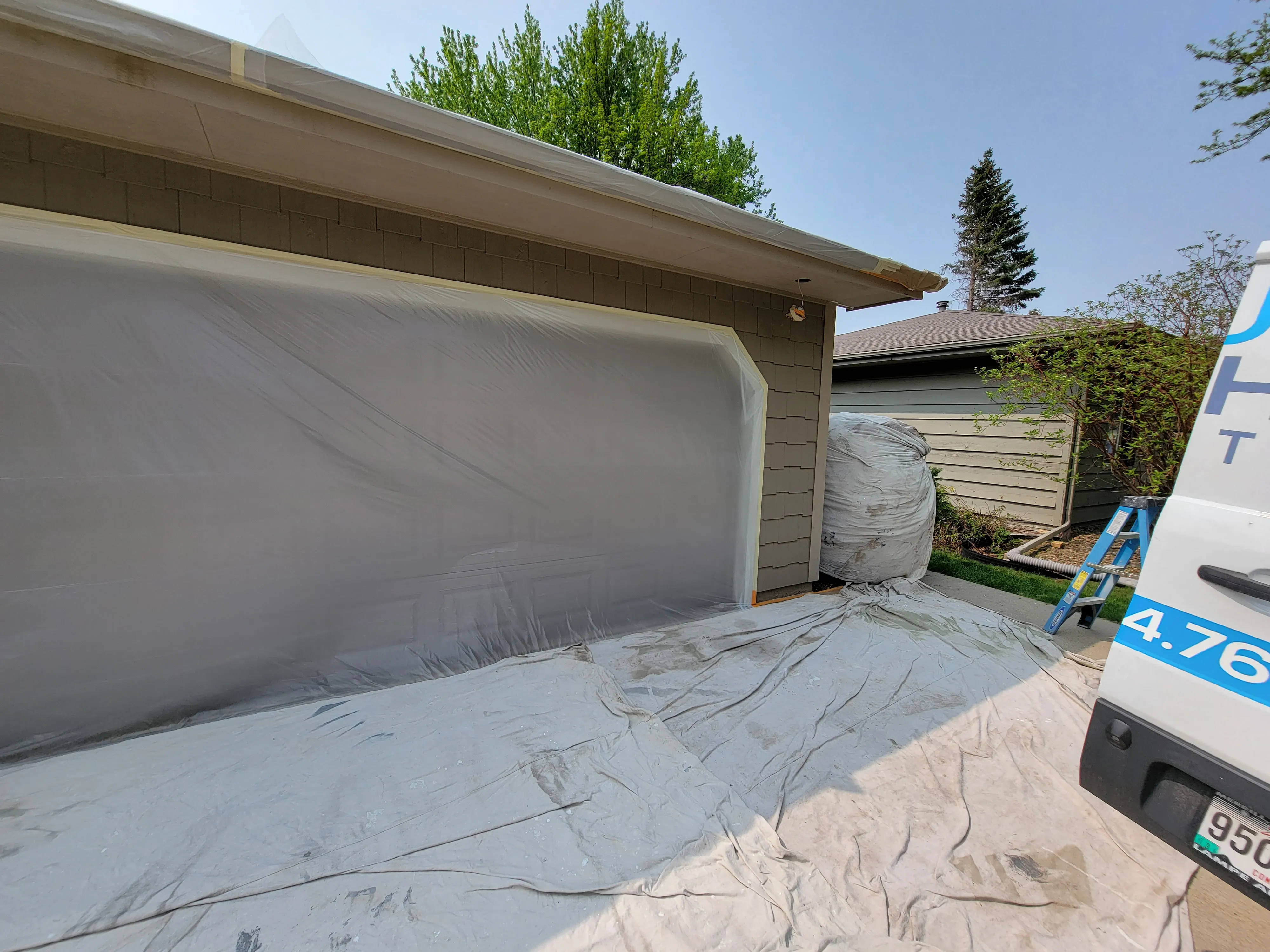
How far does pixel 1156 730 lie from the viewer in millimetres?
1193

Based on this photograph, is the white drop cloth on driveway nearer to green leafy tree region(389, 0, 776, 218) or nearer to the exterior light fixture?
the exterior light fixture

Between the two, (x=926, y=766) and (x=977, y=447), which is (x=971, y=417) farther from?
(x=926, y=766)

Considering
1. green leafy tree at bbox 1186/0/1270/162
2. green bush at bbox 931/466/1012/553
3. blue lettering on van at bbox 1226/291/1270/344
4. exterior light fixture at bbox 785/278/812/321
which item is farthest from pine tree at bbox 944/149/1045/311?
blue lettering on van at bbox 1226/291/1270/344

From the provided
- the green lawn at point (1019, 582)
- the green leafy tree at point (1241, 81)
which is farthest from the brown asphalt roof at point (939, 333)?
the green lawn at point (1019, 582)

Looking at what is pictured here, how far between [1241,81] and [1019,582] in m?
5.93

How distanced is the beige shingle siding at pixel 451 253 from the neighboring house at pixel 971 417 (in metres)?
3.19

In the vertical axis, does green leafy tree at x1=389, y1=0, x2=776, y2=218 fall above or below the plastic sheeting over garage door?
above

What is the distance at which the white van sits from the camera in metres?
1.05

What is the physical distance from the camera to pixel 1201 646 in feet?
3.74

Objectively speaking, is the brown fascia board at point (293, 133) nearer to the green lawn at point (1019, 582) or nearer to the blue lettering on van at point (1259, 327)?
the blue lettering on van at point (1259, 327)

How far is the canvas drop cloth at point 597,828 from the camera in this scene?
4.32 ft

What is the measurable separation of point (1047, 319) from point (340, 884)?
7.51m

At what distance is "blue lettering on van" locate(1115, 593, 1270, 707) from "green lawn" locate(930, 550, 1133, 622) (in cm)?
265

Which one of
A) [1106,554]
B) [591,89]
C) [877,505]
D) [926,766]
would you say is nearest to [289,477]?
[926,766]
